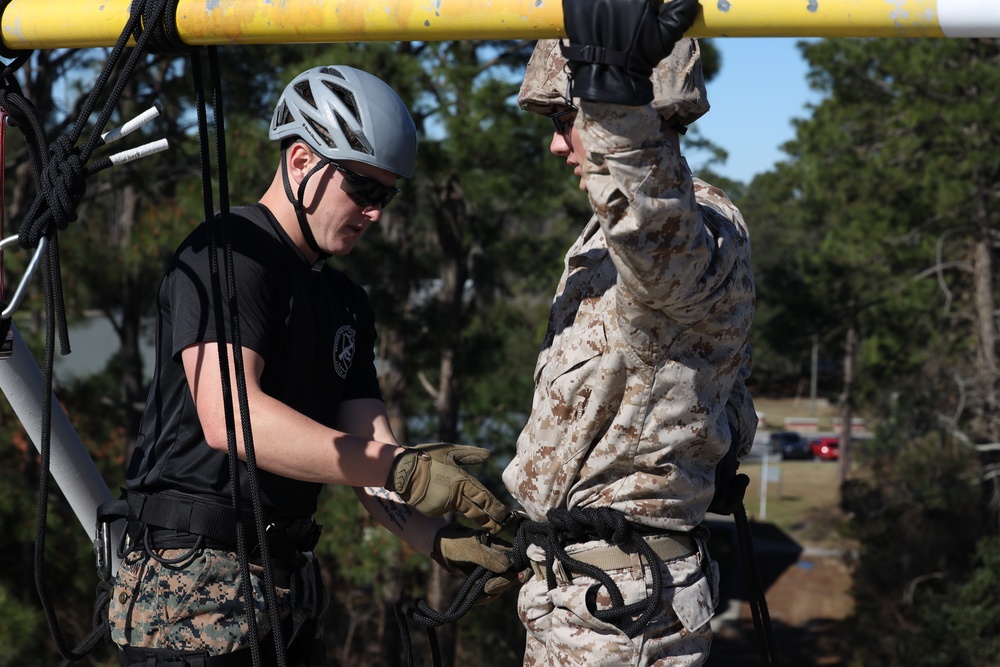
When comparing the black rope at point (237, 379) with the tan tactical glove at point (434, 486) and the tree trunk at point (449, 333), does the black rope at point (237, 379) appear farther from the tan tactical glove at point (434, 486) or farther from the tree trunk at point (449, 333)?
the tree trunk at point (449, 333)

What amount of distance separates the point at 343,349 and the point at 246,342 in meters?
0.35

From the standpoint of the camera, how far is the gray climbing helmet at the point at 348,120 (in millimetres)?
2221

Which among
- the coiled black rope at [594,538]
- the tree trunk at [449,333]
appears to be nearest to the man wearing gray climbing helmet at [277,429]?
the coiled black rope at [594,538]

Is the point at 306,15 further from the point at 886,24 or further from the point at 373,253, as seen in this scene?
the point at 373,253

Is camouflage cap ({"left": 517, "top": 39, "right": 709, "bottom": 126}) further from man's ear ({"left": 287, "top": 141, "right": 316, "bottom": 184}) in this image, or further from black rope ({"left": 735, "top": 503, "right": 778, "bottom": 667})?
black rope ({"left": 735, "top": 503, "right": 778, "bottom": 667})

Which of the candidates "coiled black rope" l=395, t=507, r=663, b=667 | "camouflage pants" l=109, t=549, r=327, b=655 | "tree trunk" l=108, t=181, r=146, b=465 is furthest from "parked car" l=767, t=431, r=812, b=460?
"camouflage pants" l=109, t=549, r=327, b=655

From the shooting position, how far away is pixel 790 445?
36.8 metres

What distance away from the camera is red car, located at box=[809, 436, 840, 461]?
35.6 m

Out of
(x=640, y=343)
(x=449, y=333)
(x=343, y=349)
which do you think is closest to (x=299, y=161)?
(x=343, y=349)

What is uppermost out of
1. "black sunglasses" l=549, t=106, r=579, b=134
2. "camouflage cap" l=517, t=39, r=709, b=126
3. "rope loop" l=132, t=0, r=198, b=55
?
"rope loop" l=132, t=0, r=198, b=55

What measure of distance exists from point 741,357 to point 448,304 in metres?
12.5

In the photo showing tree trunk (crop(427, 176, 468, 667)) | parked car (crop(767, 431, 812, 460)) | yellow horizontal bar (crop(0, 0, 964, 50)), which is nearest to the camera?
yellow horizontal bar (crop(0, 0, 964, 50))

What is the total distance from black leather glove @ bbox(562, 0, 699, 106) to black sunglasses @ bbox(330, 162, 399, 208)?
81 cm

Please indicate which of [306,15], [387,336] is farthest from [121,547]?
[387,336]
